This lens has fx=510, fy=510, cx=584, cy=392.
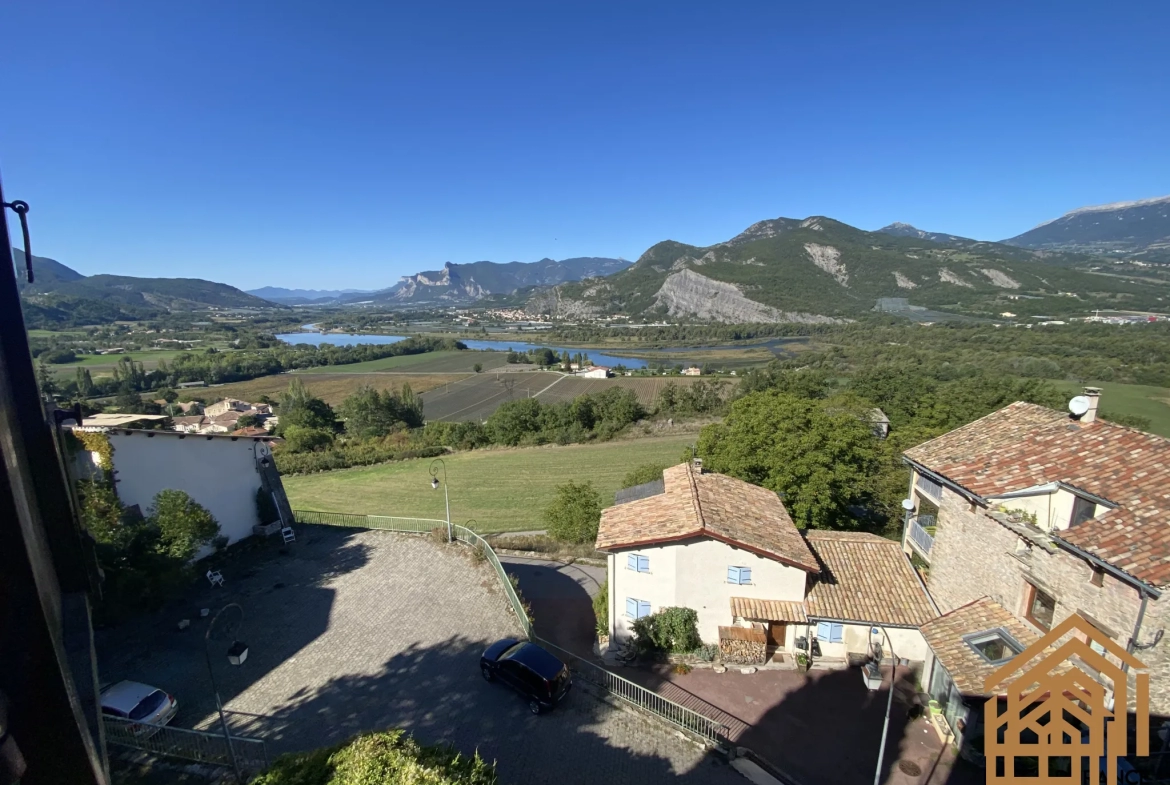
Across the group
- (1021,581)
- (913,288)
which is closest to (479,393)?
(1021,581)

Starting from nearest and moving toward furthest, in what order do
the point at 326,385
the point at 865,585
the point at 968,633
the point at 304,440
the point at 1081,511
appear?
the point at 1081,511 → the point at 968,633 → the point at 865,585 → the point at 304,440 → the point at 326,385

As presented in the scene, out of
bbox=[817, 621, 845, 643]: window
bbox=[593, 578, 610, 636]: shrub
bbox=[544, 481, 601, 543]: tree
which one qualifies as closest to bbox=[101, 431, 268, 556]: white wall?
bbox=[544, 481, 601, 543]: tree

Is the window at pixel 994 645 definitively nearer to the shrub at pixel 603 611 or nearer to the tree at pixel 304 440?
the shrub at pixel 603 611

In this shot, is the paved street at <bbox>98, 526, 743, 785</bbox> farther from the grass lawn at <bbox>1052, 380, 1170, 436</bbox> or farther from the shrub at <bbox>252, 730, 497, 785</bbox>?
the grass lawn at <bbox>1052, 380, 1170, 436</bbox>

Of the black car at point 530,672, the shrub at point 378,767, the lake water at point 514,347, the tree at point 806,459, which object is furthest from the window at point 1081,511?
the lake water at point 514,347

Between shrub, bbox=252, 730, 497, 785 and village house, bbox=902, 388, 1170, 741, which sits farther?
village house, bbox=902, 388, 1170, 741

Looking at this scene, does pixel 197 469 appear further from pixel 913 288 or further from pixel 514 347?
pixel 913 288
